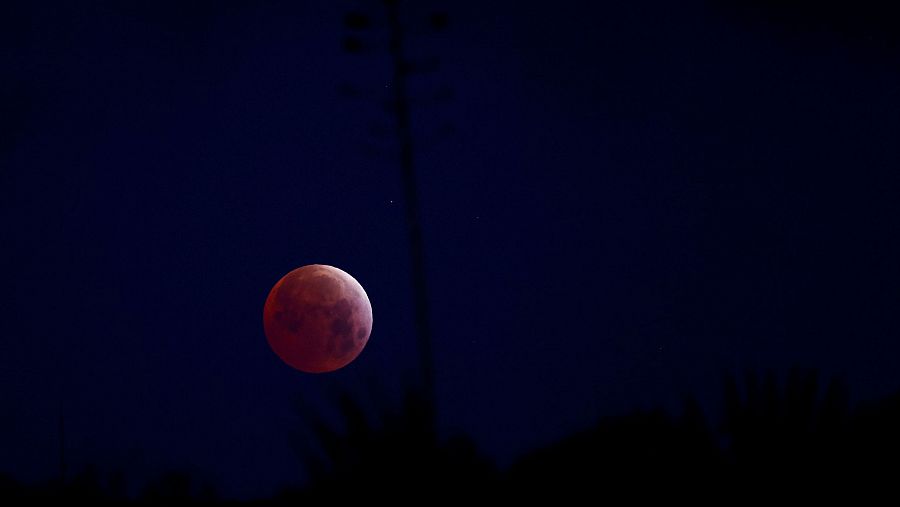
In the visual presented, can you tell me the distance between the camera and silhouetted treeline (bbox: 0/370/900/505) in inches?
57.4

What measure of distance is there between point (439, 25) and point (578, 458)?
14448 mm

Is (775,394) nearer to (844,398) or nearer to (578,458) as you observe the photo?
(844,398)

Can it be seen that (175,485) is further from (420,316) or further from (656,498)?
(656,498)

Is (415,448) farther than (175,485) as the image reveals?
No

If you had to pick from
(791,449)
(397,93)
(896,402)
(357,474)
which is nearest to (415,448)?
(357,474)

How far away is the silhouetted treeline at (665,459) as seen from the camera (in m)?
1.46

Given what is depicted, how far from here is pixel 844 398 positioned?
165 cm

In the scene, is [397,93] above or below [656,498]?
above

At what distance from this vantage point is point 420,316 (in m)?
15.5

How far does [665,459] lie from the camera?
1.65 metres

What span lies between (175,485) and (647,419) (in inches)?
1198

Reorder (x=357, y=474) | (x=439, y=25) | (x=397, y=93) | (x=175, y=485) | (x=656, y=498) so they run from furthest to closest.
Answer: (x=175, y=485) → (x=397, y=93) → (x=439, y=25) → (x=656, y=498) → (x=357, y=474)

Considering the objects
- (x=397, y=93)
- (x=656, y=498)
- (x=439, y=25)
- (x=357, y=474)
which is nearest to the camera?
(x=357, y=474)

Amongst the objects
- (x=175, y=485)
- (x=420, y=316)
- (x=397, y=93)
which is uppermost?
(x=397, y=93)
